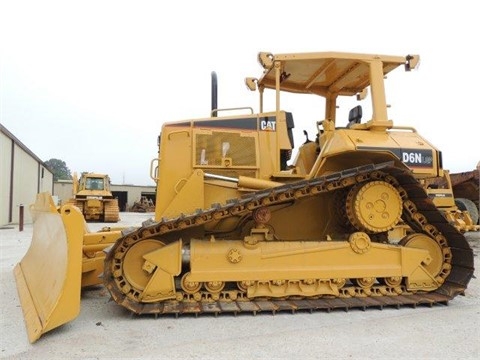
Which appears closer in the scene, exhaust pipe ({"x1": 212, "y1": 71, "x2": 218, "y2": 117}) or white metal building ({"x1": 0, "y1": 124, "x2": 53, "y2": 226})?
exhaust pipe ({"x1": 212, "y1": 71, "x2": 218, "y2": 117})

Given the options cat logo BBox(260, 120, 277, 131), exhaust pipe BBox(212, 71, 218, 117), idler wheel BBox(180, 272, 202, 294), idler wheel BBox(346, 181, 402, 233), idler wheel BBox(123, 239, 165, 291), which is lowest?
idler wheel BBox(180, 272, 202, 294)

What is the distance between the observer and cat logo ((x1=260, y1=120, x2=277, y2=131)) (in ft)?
18.2

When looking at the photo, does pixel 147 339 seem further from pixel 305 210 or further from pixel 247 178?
pixel 305 210

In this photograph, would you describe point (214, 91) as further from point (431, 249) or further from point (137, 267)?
point (431, 249)

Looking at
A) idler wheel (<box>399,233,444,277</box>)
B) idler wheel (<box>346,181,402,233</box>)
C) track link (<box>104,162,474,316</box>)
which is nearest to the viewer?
track link (<box>104,162,474,316</box>)

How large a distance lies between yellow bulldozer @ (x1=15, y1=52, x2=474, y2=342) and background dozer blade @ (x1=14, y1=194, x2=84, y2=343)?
0.01m

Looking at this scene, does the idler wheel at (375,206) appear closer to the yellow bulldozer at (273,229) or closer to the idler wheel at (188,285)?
the yellow bulldozer at (273,229)

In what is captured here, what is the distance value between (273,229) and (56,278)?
103 inches

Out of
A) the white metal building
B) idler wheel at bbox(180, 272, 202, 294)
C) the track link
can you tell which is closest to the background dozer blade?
the track link

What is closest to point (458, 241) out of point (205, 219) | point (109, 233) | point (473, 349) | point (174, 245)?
point (473, 349)

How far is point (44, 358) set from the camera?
3.31 metres

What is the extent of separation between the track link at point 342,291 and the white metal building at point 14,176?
14.5m

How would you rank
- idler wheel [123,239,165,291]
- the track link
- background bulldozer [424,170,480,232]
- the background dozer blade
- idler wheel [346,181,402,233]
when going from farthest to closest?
1. background bulldozer [424,170,480,232]
2. idler wheel [346,181,402,233]
3. idler wheel [123,239,165,291]
4. the track link
5. the background dozer blade

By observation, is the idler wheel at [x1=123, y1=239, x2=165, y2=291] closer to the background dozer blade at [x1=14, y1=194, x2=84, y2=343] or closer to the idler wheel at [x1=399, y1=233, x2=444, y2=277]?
the background dozer blade at [x1=14, y1=194, x2=84, y2=343]
